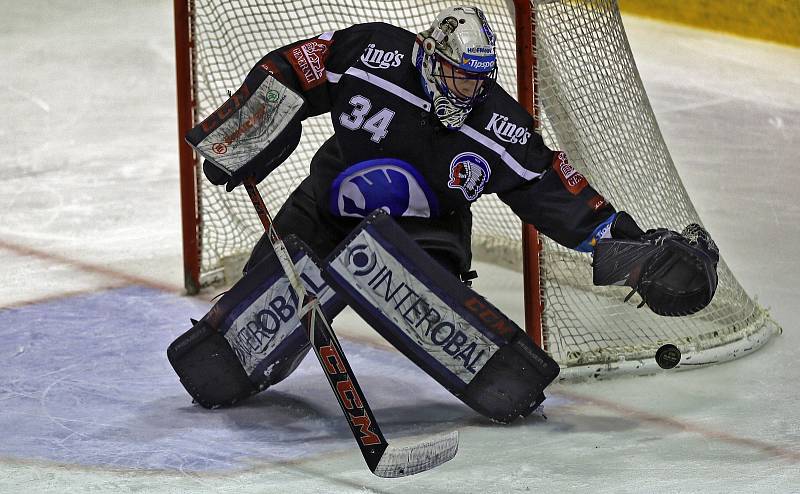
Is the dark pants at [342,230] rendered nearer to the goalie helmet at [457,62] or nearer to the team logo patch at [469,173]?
the team logo patch at [469,173]

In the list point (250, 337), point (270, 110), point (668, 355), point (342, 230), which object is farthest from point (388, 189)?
point (668, 355)

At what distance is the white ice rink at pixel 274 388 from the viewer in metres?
3.28

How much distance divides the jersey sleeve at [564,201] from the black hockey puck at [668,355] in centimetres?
39

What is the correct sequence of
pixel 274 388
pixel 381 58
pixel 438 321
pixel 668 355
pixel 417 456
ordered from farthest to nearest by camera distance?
pixel 274 388 → pixel 668 355 → pixel 381 58 → pixel 438 321 → pixel 417 456

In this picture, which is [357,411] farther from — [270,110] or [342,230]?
Answer: [270,110]

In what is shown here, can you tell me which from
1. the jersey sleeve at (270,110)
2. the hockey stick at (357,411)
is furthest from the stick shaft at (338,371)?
the jersey sleeve at (270,110)

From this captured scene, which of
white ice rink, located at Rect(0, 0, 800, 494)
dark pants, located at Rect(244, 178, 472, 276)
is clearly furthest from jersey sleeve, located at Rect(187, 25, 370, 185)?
white ice rink, located at Rect(0, 0, 800, 494)

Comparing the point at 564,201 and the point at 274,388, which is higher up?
the point at 564,201

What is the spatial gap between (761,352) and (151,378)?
1758mm

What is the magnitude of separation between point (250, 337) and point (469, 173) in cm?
72

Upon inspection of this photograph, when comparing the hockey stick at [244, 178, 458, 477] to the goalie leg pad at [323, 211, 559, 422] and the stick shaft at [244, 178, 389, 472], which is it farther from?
the goalie leg pad at [323, 211, 559, 422]

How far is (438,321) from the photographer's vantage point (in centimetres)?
349

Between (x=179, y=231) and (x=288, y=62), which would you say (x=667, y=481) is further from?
(x=179, y=231)

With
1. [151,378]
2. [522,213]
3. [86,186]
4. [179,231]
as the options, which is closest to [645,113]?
[522,213]
